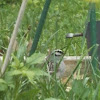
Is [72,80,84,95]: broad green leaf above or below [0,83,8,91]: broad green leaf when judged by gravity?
below

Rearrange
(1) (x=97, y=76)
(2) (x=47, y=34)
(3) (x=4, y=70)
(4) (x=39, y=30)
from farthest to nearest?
(2) (x=47, y=34) < (4) (x=39, y=30) < (1) (x=97, y=76) < (3) (x=4, y=70)

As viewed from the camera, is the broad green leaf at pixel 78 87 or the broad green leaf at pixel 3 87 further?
the broad green leaf at pixel 78 87

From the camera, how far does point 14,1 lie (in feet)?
21.7

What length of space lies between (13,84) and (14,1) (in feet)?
16.6

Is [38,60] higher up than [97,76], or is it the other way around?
[38,60]

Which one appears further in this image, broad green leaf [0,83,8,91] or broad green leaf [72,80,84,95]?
broad green leaf [72,80,84,95]

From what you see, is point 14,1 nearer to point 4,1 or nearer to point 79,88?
point 4,1

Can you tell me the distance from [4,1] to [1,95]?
5141 mm

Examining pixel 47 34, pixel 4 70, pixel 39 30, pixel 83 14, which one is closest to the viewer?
pixel 4 70

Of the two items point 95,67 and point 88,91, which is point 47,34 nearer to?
point 95,67

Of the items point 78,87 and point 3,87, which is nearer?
point 3,87

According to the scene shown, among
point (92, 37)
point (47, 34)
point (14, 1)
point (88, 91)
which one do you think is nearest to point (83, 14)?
point (47, 34)

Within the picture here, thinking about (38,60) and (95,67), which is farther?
(95,67)

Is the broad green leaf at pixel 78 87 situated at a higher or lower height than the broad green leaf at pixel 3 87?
lower
